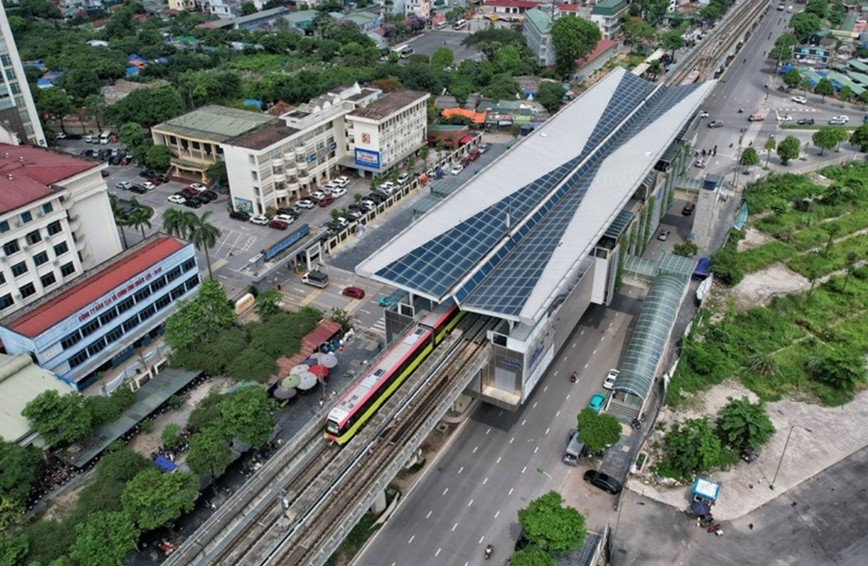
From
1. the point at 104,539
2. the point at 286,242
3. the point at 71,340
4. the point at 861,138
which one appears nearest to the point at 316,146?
the point at 286,242

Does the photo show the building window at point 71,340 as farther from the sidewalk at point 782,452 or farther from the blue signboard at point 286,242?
the sidewalk at point 782,452

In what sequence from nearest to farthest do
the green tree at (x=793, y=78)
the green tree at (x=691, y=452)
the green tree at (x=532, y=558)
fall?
the green tree at (x=532, y=558) → the green tree at (x=691, y=452) → the green tree at (x=793, y=78)

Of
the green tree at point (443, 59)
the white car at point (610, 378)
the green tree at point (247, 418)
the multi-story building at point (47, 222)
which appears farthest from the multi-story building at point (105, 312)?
the green tree at point (443, 59)

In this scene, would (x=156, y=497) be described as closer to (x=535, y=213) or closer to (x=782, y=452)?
(x=535, y=213)

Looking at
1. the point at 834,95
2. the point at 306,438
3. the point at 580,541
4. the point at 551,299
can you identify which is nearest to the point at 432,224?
the point at 551,299

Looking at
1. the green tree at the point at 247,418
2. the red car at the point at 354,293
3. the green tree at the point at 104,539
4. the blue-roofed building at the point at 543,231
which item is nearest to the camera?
the green tree at the point at 104,539

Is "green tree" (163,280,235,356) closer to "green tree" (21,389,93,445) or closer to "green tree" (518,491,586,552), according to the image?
"green tree" (21,389,93,445)

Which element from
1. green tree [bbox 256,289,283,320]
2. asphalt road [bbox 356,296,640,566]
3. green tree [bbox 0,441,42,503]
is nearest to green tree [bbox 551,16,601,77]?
asphalt road [bbox 356,296,640,566]
